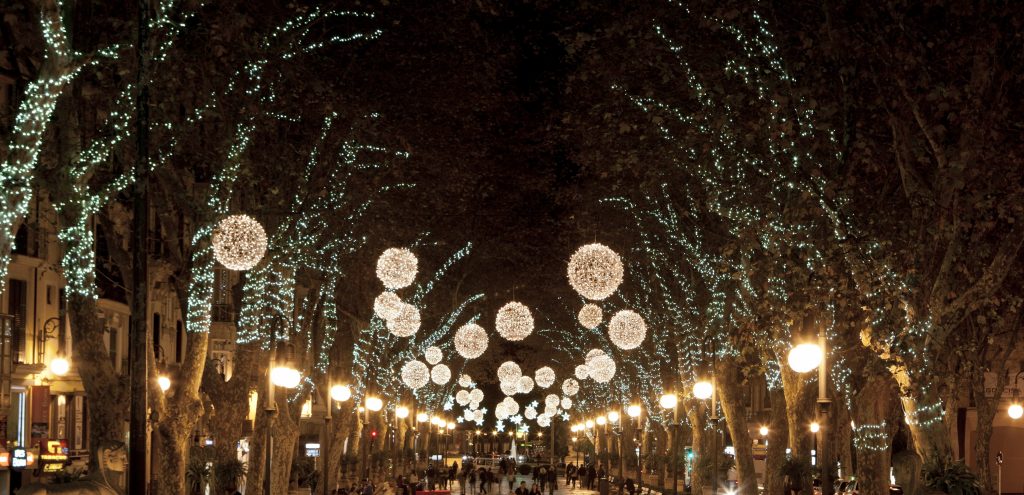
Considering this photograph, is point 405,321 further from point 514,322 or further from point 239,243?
point 239,243

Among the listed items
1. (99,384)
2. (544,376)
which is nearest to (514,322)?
(99,384)

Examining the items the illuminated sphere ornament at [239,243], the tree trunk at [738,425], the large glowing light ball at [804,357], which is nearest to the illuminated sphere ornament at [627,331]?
the tree trunk at [738,425]

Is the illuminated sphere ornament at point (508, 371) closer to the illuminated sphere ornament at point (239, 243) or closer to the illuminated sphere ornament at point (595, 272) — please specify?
the illuminated sphere ornament at point (595, 272)

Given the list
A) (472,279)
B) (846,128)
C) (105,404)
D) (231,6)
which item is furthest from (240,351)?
(472,279)

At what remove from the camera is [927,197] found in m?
19.6

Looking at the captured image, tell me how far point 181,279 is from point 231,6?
5.97 metres

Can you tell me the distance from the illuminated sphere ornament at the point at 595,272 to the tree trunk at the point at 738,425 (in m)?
6.76

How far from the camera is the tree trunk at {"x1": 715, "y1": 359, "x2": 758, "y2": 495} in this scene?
113ft

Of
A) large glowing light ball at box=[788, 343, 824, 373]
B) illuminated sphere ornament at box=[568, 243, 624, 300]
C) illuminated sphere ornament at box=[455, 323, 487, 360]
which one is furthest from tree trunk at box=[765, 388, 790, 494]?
illuminated sphere ornament at box=[455, 323, 487, 360]

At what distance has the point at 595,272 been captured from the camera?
1145 inches

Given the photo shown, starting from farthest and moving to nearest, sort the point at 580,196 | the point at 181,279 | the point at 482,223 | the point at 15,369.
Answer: the point at 482,223 → the point at 580,196 → the point at 15,369 → the point at 181,279

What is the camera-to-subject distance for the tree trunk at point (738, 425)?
34.6 metres

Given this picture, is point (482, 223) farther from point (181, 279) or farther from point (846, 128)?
point (846, 128)

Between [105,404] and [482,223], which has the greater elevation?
[482,223]
